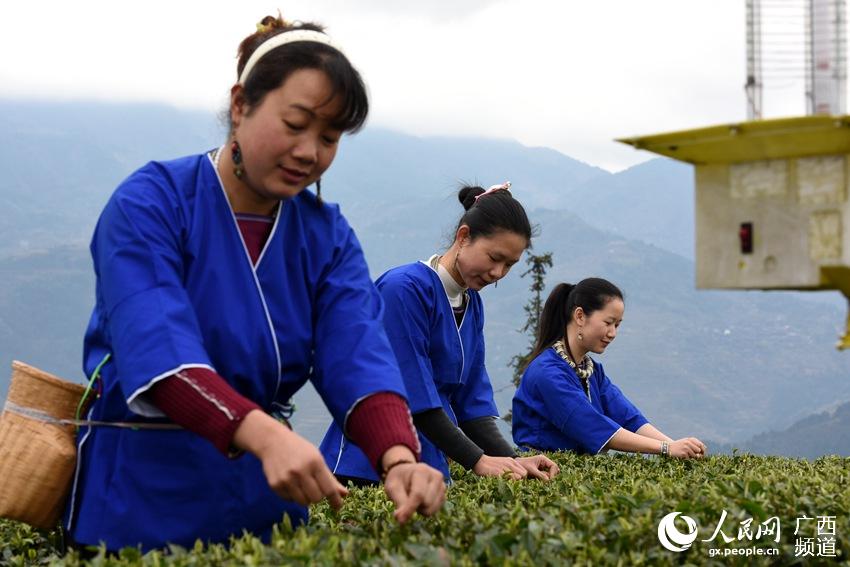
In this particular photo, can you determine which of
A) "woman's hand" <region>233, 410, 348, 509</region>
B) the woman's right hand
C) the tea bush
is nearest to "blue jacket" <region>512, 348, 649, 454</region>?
the woman's right hand

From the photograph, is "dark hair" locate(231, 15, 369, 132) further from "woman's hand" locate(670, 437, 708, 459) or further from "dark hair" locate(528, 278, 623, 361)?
"dark hair" locate(528, 278, 623, 361)

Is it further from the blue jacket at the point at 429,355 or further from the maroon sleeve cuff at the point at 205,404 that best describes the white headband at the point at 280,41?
the blue jacket at the point at 429,355

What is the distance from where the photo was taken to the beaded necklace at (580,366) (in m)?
7.69

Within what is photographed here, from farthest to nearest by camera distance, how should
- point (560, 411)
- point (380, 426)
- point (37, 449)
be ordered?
point (560, 411) < point (37, 449) < point (380, 426)

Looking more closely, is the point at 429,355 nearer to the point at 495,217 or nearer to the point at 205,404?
the point at 495,217

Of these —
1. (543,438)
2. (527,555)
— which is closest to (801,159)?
(527,555)

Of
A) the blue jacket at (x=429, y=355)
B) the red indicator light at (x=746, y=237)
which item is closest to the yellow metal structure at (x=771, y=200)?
the red indicator light at (x=746, y=237)

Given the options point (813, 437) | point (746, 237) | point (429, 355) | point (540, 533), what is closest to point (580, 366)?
point (429, 355)

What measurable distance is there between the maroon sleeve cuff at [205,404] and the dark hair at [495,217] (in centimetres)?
298

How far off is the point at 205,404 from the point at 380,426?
0.53 m

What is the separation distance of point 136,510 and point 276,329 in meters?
0.60

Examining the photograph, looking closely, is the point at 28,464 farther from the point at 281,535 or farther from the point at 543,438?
the point at 543,438

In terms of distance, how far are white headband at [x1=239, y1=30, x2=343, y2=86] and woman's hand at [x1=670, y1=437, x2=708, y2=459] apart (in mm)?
4446

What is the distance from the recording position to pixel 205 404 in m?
2.62
